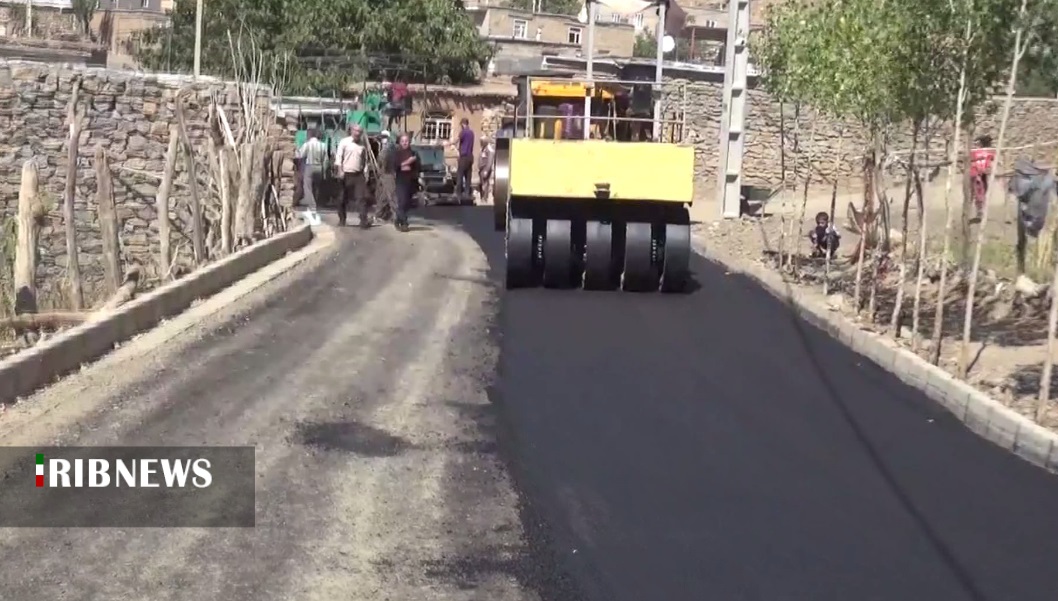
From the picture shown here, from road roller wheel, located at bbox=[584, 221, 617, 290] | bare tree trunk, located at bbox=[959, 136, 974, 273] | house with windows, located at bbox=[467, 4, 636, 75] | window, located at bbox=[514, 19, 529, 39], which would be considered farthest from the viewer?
window, located at bbox=[514, 19, 529, 39]

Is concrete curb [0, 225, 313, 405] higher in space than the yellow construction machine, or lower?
lower

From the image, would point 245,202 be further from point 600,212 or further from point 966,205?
point 966,205

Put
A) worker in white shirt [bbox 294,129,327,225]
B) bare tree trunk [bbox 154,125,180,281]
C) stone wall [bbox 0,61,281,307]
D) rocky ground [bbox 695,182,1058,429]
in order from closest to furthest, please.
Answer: rocky ground [bbox 695,182,1058,429] < bare tree trunk [bbox 154,125,180,281] < stone wall [bbox 0,61,281,307] < worker in white shirt [bbox 294,129,327,225]

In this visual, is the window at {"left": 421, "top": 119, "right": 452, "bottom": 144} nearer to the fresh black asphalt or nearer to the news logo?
the fresh black asphalt

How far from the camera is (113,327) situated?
1176 cm

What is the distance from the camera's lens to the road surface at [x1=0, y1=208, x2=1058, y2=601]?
6609 mm

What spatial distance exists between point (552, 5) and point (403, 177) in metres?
61.8

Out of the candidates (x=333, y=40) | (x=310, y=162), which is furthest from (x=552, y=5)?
(x=310, y=162)

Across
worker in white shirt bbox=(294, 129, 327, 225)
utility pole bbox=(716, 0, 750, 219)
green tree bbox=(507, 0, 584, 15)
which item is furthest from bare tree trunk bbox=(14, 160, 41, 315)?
green tree bbox=(507, 0, 584, 15)

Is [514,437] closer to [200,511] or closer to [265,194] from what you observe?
[200,511]

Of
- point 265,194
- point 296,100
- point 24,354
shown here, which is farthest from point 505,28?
point 24,354

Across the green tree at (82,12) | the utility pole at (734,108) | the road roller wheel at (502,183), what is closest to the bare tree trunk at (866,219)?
the road roller wheel at (502,183)

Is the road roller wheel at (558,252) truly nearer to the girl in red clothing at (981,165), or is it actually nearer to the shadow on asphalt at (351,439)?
the girl in red clothing at (981,165)

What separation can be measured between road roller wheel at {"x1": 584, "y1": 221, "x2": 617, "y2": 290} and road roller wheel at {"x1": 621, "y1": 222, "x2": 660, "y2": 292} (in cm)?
19
